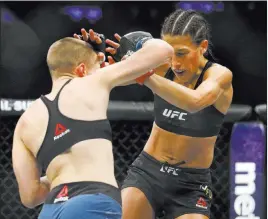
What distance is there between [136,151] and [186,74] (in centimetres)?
123

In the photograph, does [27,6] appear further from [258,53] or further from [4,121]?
[258,53]

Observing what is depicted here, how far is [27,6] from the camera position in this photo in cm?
405

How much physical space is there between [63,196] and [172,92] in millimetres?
619

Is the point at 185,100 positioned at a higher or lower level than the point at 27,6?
lower

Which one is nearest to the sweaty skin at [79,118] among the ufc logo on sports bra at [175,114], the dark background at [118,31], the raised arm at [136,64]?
the raised arm at [136,64]

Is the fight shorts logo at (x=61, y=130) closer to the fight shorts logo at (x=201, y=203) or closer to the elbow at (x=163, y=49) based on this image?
the elbow at (x=163, y=49)

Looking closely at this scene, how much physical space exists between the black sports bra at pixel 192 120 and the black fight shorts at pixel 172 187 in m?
0.14

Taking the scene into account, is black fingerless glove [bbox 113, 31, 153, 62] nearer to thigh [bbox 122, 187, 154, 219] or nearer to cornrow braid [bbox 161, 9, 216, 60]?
cornrow braid [bbox 161, 9, 216, 60]

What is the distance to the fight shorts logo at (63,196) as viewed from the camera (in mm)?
1935

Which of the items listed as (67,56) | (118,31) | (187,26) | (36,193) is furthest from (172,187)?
(118,31)

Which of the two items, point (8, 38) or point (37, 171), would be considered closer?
point (37, 171)

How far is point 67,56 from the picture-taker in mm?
2094

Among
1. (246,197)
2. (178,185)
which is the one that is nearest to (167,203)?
(178,185)

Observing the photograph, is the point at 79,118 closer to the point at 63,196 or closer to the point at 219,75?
the point at 63,196
